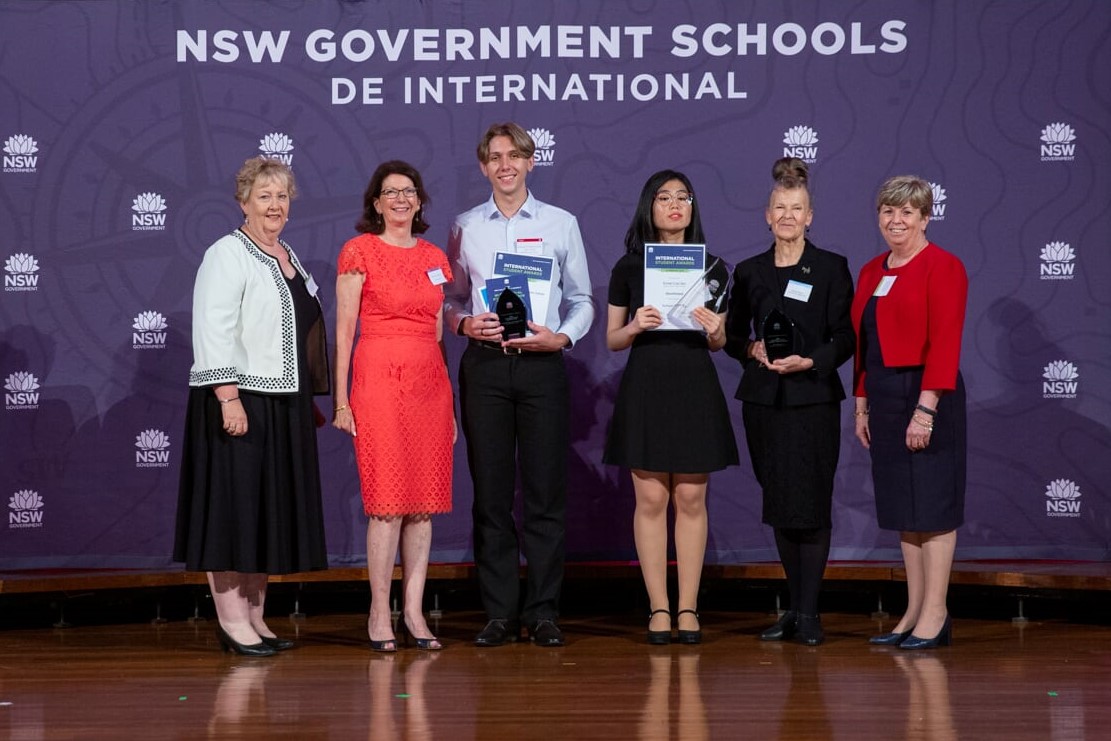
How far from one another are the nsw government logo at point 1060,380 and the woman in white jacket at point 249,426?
3213mm

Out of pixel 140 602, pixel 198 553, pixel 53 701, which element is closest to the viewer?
pixel 53 701

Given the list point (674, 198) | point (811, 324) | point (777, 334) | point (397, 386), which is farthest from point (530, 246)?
point (811, 324)

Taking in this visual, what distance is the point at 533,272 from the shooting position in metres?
4.35

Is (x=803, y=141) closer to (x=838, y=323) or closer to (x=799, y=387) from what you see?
(x=838, y=323)

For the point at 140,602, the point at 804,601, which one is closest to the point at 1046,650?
the point at 804,601

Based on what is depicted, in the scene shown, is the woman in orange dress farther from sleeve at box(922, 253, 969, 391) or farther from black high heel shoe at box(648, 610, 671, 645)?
sleeve at box(922, 253, 969, 391)

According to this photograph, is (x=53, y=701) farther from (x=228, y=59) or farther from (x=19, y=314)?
(x=228, y=59)

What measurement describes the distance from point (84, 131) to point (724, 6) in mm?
2940

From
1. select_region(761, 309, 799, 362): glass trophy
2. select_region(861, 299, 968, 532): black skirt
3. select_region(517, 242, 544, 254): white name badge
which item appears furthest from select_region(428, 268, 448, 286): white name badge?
select_region(861, 299, 968, 532): black skirt

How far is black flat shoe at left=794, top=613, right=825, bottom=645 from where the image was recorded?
436cm

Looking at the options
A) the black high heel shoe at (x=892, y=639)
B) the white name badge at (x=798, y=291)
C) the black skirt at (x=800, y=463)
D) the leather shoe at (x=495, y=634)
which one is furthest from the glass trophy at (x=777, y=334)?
the leather shoe at (x=495, y=634)

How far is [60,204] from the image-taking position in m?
5.64

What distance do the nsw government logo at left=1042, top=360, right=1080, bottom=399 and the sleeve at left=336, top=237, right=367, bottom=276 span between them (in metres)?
3.08

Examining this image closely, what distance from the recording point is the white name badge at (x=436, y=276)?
4352mm
